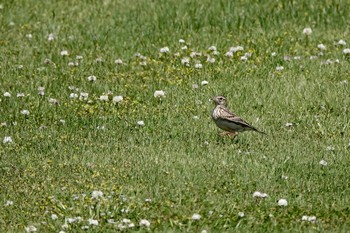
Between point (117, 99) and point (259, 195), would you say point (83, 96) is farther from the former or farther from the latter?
point (259, 195)

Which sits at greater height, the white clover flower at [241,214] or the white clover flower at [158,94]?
the white clover flower at [241,214]

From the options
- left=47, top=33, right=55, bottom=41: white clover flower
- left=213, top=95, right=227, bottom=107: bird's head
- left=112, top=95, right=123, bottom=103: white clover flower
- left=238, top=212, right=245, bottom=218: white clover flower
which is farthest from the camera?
left=47, top=33, right=55, bottom=41: white clover flower

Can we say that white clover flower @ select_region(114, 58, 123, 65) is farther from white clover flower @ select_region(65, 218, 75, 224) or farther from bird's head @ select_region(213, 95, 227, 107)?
white clover flower @ select_region(65, 218, 75, 224)

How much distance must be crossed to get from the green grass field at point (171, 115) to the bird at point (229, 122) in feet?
0.51

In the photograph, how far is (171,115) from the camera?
1331cm

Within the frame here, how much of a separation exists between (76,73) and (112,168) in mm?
3915

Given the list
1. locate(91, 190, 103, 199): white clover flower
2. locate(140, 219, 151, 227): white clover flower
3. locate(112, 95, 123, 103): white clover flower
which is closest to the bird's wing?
locate(112, 95, 123, 103): white clover flower

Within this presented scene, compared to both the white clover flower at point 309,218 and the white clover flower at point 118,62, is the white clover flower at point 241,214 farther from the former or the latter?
the white clover flower at point 118,62

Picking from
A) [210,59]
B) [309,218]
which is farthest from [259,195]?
[210,59]

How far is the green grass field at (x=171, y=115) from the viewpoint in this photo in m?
10.1

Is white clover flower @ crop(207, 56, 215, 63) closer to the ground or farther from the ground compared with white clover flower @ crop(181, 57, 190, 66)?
closer to the ground

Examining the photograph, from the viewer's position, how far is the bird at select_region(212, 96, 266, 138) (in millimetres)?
12203

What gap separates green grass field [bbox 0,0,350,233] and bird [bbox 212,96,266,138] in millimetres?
156

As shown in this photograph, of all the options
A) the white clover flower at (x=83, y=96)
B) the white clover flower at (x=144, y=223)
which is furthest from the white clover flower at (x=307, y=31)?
the white clover flower at (x=144, y=223)
